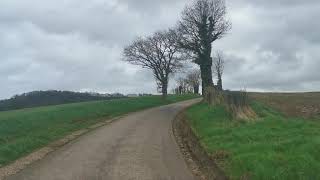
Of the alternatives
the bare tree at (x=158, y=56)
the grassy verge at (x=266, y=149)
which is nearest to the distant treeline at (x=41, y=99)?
the bare tree at (x=158, y=56)

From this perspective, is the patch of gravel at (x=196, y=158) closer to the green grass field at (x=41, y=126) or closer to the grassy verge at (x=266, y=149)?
the grassy verge at (x=266, y=149)

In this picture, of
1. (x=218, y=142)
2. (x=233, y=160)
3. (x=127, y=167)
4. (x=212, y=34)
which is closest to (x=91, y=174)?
(x=127, y=167)

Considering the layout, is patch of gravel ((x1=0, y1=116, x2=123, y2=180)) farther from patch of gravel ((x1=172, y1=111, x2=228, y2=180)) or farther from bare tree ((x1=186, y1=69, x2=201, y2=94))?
bare tree ((x1=186, y1=69, x2=201, y2=94))

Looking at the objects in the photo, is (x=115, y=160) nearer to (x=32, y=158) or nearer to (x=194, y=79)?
(x=32, y=158)

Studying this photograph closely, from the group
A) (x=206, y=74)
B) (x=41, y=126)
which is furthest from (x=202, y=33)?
(x=41, y=126)

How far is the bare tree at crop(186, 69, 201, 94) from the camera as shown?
374 feet

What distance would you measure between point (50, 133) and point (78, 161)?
11121 mm

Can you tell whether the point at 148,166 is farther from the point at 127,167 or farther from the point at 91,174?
the point at 91,174

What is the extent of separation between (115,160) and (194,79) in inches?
3855

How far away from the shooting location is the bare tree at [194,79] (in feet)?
374

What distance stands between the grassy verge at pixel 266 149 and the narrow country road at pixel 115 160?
1.45 m

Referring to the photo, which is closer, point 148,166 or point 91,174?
point 91,174

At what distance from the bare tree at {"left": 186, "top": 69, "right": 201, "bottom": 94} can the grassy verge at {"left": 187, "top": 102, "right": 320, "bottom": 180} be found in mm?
86379

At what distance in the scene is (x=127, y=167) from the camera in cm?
1839
